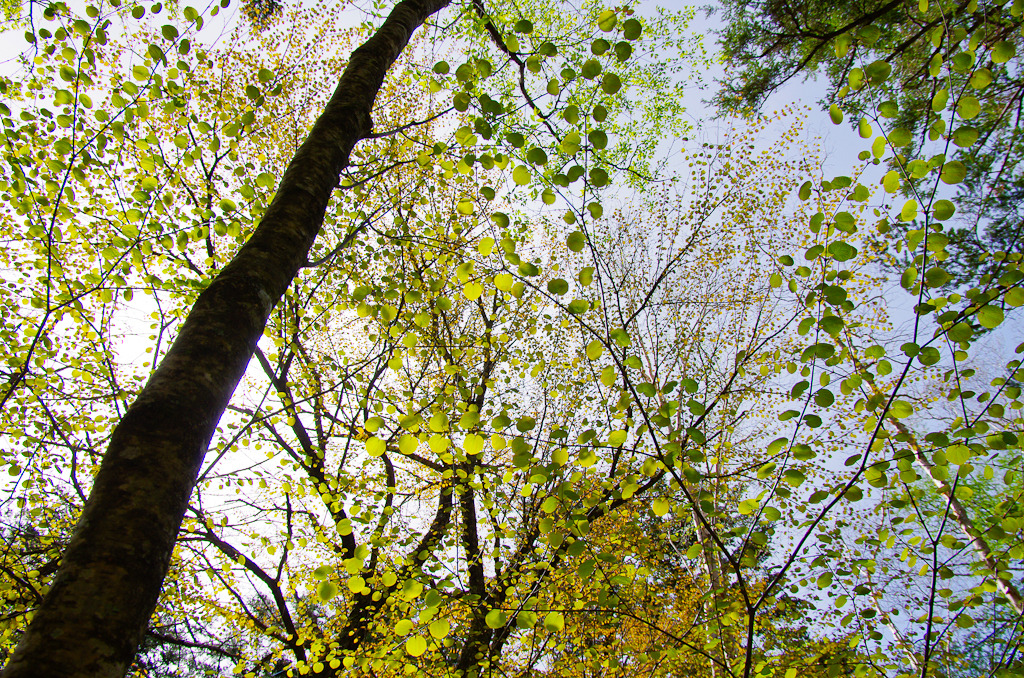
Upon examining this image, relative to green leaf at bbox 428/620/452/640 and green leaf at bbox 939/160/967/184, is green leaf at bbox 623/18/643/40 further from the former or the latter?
green leaf at bbox 428/620/452/640

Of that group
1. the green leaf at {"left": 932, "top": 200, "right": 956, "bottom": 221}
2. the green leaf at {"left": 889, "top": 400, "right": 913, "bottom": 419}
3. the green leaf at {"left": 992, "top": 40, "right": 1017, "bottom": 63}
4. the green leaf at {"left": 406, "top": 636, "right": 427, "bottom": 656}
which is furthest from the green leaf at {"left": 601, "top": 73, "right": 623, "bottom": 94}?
the green leaf at {"left": 406, "top": 636, "right": 427, "bottom": 656}

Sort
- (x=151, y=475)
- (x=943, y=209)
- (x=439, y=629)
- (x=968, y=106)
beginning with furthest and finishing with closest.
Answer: (x=439, y=629) → (x=943, y=209) → (x=968, y=106) → (x=151, y=475)

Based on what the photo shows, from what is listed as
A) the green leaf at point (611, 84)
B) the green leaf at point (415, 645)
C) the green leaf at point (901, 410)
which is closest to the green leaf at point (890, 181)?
the green leaf at point (901, 410)

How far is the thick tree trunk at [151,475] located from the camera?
0.90 m

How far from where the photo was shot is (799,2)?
16.7ft

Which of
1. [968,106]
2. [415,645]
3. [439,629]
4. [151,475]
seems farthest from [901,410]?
[151,475]

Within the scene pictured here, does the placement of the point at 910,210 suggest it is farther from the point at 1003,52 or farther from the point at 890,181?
the point at 1003,52

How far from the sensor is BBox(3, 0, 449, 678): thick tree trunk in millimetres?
898

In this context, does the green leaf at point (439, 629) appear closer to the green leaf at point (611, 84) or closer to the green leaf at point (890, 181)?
the green leaf at point (611, 84)

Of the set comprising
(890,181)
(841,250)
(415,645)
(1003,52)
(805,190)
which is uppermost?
(1003,52)

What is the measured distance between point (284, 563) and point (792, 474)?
293 inches

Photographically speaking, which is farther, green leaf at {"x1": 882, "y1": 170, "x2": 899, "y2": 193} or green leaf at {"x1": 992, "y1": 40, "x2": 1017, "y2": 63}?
green leaf at {"x1": 992, "y1": 40, "x2": 1017, "y2": 63}

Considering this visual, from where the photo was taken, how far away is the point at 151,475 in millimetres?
1138

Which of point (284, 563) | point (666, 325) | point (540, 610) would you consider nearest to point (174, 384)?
point (540, 610)
